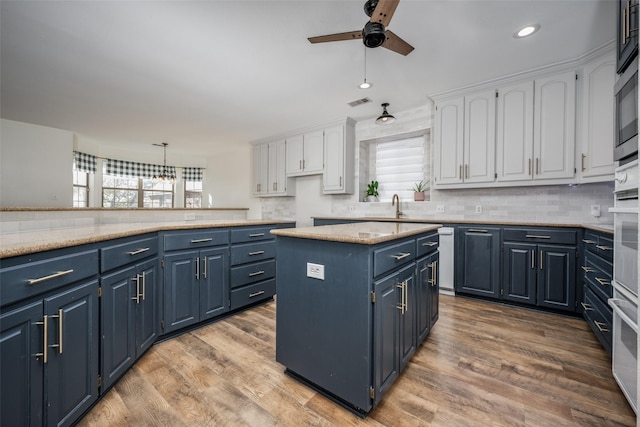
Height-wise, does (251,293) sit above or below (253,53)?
below

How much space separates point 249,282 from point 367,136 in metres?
3.04

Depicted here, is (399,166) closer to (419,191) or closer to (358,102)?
(419,191)

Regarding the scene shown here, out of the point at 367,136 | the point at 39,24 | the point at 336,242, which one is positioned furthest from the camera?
the point at 367,136

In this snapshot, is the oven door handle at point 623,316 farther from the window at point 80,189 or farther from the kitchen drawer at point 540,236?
the window at point 80,189

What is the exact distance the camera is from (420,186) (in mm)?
3996

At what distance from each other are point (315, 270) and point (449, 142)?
9.40ft

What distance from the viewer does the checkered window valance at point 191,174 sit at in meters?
7.56

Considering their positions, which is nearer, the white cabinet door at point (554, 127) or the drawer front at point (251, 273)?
the drawer front at point (251, 273)

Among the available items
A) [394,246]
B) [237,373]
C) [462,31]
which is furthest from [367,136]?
[237,373]

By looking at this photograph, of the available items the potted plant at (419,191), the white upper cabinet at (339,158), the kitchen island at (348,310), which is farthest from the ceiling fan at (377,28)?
the white upper cabinet at (339,158)

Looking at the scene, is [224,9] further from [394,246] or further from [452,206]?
[452,206]

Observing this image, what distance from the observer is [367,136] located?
4.52m

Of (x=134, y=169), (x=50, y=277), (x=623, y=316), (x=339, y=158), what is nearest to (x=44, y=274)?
(x=50, y=277)

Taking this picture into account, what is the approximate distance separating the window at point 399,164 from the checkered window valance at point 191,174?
5.22 metres
